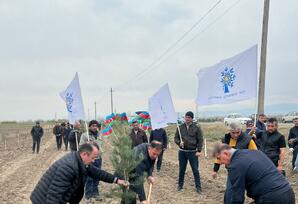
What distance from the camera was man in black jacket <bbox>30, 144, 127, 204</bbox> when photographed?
484 cm

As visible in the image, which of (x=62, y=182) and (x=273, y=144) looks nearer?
(x=62, y=182)

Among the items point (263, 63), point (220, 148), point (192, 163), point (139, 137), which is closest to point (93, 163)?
point (192, 163)

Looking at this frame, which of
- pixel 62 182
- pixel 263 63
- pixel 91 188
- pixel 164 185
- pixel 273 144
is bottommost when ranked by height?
pixel 164 185

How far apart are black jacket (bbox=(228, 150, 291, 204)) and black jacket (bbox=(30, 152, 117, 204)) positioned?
5.76 feet

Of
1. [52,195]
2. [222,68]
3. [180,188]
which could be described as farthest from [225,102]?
[52,195]

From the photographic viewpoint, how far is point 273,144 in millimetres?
8805

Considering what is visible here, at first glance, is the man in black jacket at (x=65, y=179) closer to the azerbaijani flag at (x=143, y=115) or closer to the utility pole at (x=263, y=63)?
the utility pole at (x=263, y=63)

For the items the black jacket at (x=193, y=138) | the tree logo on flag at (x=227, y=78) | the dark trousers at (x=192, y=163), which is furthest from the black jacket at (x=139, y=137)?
the tree logo on flag at (x=227, y=78)

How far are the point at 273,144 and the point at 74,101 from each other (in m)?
4.69

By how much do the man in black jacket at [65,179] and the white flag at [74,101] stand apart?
16.7 feet

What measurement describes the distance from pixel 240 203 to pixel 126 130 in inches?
81.9

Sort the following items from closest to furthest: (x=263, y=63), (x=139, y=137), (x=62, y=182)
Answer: (x=62, y=182)
(x=263, y=63)
(x=139, y=137)

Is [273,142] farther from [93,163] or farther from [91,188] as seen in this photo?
[91,188]

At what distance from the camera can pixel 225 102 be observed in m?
9.39
